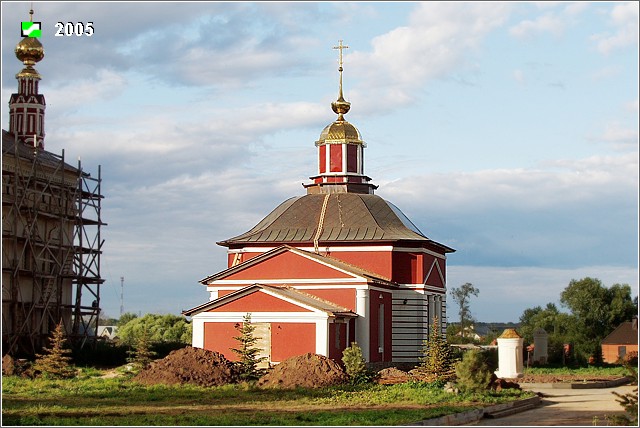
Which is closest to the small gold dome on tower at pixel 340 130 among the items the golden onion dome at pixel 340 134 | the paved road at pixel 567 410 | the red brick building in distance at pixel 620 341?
the golden onion dome at pixel 340 134

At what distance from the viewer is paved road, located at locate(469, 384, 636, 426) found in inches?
902

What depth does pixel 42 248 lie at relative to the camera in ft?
151

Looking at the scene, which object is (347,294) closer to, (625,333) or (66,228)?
(66,228)

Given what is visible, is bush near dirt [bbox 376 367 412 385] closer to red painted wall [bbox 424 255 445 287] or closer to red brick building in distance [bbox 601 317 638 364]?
red painted wall [bbox 424 255 445 287]

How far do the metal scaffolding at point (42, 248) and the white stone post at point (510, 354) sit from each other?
19660 mm

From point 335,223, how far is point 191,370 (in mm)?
11582

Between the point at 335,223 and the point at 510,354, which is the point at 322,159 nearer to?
the point at 335,223

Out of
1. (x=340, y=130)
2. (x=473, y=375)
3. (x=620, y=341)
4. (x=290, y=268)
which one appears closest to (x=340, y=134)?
(x=340, y=130)

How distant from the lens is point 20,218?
44.4 metres

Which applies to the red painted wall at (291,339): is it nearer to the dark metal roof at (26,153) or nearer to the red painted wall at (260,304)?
the red painted wall at (260,304)

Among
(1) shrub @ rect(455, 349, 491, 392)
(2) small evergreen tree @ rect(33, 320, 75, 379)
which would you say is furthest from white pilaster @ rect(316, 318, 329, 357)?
(2) small evergreen tree @ rect(33, 320, 75, 379)

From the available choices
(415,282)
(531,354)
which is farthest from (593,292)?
(415,282)

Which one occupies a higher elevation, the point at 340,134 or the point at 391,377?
the point at 340,134

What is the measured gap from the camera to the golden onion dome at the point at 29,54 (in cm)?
4931
